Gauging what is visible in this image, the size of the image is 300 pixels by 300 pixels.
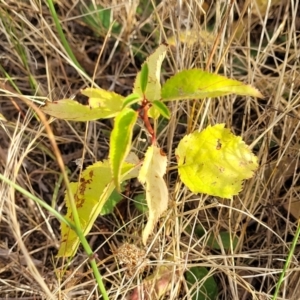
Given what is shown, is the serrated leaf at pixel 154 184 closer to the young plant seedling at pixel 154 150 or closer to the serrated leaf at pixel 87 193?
the young plant seedling at pixel 154 150

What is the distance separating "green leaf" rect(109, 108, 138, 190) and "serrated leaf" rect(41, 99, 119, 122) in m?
0.07

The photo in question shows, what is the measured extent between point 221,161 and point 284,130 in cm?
22

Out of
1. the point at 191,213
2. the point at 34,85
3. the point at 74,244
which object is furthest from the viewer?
the point at 34,85

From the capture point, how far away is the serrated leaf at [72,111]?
0.74 meters

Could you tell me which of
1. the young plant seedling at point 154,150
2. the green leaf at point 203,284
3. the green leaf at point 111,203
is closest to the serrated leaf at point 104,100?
the young plant seedling at point 154,150

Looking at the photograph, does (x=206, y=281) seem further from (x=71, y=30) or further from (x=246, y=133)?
(x=71, y=30)

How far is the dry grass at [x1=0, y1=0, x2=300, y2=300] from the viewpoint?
35.9 inches

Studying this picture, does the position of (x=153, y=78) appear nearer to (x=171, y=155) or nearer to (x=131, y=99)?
(x=131, y=99)

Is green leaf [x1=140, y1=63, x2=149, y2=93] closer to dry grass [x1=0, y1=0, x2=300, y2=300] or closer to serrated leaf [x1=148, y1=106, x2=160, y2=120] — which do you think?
serrated leaf [x1=148, y1=106, x2=160, y2=120]

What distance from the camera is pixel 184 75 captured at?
69cm

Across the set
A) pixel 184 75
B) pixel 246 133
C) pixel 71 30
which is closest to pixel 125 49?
pixel 71 30

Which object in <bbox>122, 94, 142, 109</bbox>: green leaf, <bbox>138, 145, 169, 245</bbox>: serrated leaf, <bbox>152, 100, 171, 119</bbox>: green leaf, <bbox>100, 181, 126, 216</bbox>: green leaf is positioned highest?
<bbox>122, 94, 142, 109</bbox>: green leaf

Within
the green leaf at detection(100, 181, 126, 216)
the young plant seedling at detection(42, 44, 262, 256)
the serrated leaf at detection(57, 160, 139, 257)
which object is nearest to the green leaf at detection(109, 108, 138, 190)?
the young plant seedling at detection(42, 44, 262, 256)

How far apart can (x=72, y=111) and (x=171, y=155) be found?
0.30 metres
